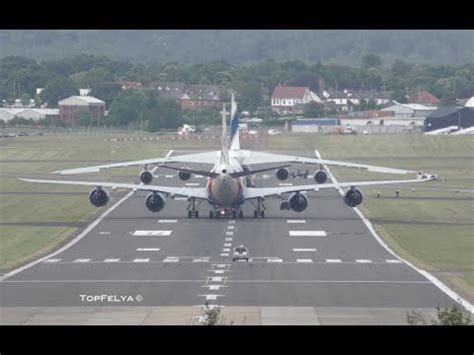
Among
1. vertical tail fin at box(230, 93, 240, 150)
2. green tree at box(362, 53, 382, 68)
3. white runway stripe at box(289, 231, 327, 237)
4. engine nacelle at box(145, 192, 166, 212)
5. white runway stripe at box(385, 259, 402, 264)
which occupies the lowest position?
white runway stripe at box(289, 231, 327, 237)

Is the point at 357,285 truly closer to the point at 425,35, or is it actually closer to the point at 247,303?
the point at 247,303

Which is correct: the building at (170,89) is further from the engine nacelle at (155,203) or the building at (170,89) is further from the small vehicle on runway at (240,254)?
the small vehicle on runway at (240,254)

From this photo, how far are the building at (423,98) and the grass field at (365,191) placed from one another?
32863 millimetres

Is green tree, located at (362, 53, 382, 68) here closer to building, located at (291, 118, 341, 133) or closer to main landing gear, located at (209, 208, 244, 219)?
Answer: building, located at (291, 118, 341, 133)

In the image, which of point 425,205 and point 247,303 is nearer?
point 247,303

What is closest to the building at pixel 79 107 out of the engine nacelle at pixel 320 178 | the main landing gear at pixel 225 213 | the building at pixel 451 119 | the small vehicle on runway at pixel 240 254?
the building at pixel 451 119

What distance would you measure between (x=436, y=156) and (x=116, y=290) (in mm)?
87853

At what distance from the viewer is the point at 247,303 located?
33.4 metres

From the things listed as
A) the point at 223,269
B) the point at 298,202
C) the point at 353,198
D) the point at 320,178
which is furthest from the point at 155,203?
the point at 320,178

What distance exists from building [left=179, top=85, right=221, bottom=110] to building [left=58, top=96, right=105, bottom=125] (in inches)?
460

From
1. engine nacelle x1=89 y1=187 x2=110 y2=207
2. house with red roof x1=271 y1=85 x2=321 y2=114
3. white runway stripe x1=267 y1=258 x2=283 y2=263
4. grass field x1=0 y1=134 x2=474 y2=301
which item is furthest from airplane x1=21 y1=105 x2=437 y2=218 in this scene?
house with red roof x1=271 y1=85 x2=321 y2=114

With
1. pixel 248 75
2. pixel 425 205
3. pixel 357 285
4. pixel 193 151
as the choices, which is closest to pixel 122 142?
pixel 193 151

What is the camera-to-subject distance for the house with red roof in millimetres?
155125
